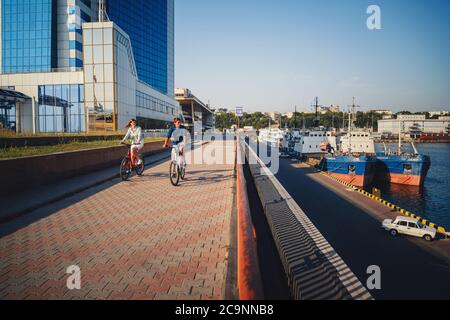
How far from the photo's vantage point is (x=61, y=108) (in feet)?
130

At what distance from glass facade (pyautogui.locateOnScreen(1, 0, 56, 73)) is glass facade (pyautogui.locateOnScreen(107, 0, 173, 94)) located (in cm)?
1660

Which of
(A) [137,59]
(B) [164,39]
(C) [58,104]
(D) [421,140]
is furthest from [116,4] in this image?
(D) [421,140]

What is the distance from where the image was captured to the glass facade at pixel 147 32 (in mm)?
71344

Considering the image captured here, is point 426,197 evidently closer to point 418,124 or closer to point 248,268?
point 248,268

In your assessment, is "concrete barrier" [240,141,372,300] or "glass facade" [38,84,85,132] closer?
"concrete barrier" [240,141,372,300]

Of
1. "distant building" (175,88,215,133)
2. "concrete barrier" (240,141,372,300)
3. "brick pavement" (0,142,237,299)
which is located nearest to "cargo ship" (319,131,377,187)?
"concrete barrier" (240,141,372,300)

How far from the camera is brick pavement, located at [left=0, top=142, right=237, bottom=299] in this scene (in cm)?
335

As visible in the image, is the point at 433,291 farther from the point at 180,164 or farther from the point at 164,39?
the point at 164,39

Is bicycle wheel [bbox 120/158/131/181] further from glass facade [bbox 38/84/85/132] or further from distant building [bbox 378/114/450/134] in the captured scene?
distant building [bbox 378/114/450/134]

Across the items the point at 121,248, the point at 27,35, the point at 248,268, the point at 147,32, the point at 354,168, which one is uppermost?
the point at 147,32

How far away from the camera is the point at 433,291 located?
34.8 ft

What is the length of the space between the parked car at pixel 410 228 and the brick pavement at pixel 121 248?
12.6m

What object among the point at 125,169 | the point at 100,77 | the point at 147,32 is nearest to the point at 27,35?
the point at 100,77

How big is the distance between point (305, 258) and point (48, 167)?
28.3ft
